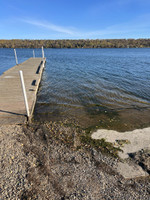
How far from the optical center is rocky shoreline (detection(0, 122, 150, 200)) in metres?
2.92

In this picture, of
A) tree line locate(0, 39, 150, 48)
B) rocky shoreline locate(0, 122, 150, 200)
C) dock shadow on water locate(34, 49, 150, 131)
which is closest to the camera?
rocky shoreline locate(0, 122, 150, 200)

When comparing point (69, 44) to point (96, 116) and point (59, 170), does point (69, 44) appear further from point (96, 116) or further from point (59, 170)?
point (59, 170)

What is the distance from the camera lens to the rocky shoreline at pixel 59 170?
2.92m

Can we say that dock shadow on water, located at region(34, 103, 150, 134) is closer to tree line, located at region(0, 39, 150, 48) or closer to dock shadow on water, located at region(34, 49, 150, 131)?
dock shadow on water, located at region(34, 49, 150, 131)

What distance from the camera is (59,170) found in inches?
138

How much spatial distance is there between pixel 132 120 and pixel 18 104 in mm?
6217

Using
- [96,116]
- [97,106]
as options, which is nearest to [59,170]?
[96,116]

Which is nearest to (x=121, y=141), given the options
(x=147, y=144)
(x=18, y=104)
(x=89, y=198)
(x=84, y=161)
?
(x=147, y=144)

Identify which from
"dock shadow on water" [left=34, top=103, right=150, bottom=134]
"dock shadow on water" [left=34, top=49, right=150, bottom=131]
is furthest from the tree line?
"dock shadow on water" [left=34, top=103, right=150, bottom=134]

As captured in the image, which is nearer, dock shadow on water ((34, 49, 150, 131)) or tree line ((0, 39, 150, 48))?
dock shadow on water ((34, 49, 150, 131))

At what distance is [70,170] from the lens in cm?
351

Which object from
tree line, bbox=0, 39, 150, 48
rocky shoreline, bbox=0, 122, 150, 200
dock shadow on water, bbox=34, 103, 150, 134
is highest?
tree line, bbox=0, 39, 150, 48

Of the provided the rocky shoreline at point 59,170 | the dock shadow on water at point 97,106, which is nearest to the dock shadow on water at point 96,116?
the dock shadow on water at point 97,106

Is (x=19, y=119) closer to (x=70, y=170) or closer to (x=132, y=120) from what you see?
(x=70, y=170)
